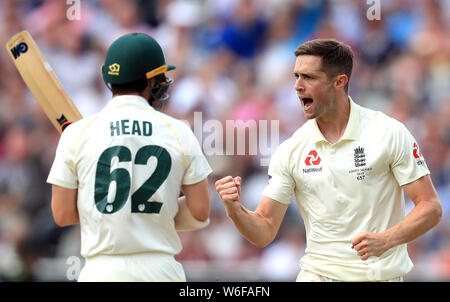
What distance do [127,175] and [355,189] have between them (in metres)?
1.31

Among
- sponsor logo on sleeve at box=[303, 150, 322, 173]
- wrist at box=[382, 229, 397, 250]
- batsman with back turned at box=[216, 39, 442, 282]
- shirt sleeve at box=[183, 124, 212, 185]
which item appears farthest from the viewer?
sponsor logo on sleeve at box=[303, 150, 322, 173]

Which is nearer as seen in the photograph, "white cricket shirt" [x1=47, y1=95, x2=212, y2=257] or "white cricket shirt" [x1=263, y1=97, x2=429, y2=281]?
"white cricket shirt" [x1=47, y1=95, x2=212, y2=257]

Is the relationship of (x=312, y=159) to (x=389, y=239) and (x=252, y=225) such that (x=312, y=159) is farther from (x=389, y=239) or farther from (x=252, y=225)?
(x=389, y=239)

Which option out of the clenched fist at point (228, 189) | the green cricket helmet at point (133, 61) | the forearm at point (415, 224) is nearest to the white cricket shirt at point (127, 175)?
the green cricket helmet at point (133, 61)

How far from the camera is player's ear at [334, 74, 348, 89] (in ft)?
14.6

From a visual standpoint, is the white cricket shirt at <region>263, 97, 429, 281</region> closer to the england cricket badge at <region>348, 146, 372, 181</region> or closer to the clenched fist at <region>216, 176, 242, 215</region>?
the england cricket badge at <region>348, 146, 372, 181</region>

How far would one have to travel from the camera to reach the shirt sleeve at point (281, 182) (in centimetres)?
444

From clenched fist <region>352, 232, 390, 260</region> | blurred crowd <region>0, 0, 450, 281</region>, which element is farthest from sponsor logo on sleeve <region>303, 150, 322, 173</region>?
blurred crowd <region>0, 0, 450, 281</region>

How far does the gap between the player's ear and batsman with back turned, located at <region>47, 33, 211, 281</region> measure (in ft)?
3.54

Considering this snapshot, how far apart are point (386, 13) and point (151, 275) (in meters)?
5.66

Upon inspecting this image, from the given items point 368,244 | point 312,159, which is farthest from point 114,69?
point 368,244

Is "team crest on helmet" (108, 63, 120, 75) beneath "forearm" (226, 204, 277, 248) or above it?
above
